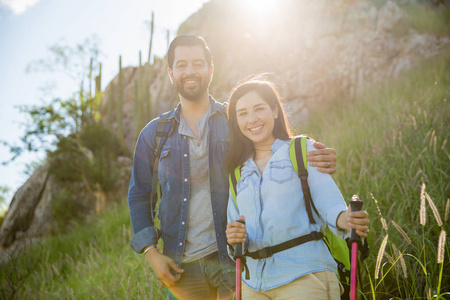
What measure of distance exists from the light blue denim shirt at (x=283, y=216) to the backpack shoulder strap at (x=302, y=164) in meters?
0.03

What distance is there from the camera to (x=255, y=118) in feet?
7.44

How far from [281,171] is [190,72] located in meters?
1.29

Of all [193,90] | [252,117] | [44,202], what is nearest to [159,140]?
[193,90]

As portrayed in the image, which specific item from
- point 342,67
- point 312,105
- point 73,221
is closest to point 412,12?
point 342,67

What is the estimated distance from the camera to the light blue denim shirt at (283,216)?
1.84 metres

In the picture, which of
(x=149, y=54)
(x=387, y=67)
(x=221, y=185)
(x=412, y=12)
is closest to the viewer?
(x=221, y=185)

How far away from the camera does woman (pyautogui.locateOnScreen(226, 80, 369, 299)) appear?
181 cm

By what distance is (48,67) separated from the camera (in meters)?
19.5

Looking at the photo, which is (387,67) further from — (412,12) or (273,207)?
(273,207)

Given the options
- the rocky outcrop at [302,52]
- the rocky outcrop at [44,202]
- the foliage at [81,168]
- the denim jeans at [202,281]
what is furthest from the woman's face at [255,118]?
the rocky outcrop at [44,202]

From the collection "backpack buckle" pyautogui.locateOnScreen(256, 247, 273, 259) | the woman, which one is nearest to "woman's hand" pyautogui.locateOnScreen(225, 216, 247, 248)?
the woman

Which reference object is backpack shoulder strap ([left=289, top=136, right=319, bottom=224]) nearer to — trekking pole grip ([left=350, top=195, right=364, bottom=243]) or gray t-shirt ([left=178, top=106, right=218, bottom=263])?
trekking pole grip ([left=350, top=195, right=364, bottom=243])

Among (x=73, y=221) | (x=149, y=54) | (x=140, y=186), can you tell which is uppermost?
(x=149, y=54)

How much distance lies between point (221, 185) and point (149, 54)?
1647 centimetres
